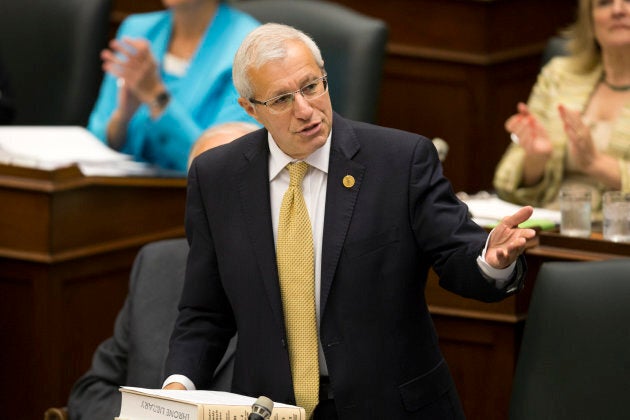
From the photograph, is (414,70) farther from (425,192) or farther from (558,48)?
(425,192)

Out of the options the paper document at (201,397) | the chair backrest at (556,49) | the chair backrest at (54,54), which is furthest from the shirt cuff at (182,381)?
the chair backrest at (54,54)

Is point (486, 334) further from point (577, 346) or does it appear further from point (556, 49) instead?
point (556, 49)

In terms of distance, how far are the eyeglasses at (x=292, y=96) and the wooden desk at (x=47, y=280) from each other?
4.57 ft

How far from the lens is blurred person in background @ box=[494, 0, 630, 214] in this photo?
3363mm

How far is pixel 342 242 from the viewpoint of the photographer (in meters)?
2.24

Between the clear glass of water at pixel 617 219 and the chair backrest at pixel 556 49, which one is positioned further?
the chair backrest at pixel 556 49

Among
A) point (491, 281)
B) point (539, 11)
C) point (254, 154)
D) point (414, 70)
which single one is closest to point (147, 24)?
point (414, 70)

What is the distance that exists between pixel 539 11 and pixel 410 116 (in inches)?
24.5

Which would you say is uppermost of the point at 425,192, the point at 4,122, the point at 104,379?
the point at 425,192

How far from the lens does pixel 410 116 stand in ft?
16.2

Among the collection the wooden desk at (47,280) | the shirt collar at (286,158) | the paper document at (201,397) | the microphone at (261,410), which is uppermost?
the shirt collar at (286,158)

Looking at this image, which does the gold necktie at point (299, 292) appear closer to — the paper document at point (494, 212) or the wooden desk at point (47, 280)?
the paper document at point (494, 212)

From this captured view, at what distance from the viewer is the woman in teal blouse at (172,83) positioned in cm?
380

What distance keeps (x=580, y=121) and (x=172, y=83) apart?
1332 millimetres
